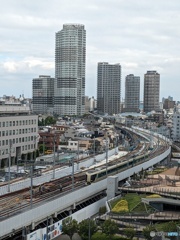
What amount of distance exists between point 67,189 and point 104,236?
26.5ft

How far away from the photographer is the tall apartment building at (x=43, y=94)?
162 meters

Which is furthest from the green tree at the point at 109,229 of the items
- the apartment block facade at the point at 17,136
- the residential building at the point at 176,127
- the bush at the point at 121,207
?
the residential building at the point at 176,127

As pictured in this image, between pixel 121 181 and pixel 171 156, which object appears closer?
pixel 121 181

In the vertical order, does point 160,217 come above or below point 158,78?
below

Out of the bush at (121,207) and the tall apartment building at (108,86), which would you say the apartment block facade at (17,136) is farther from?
the tall apartment building at (108,86)

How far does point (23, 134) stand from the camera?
177ft

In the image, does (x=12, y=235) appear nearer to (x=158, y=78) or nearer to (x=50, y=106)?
(x=50, y=106)

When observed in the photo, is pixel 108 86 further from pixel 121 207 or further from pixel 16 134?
pixel 121 207

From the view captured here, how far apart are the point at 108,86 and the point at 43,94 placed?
36547 millimetres

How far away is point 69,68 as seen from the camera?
14975 cm

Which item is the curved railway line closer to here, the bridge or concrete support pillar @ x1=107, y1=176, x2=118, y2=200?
the bridge

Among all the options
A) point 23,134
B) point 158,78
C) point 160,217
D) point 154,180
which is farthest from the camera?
point 158,78

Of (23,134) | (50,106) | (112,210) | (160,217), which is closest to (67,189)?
(112,210)

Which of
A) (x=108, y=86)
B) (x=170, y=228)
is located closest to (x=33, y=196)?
(x=170, y=228)
